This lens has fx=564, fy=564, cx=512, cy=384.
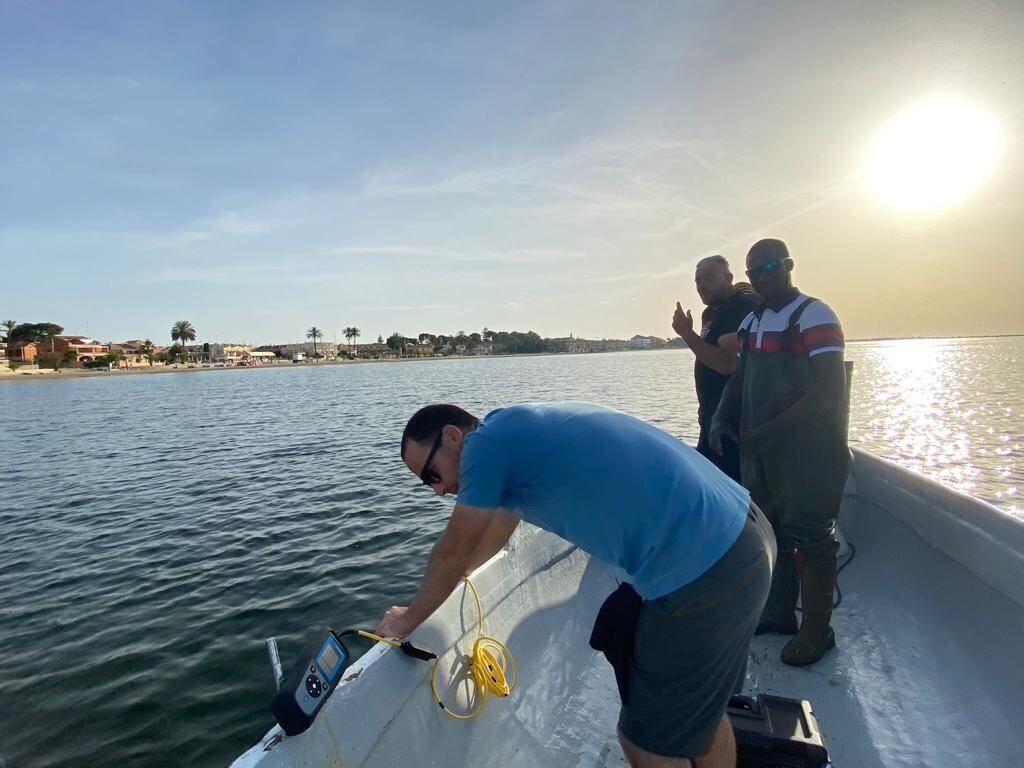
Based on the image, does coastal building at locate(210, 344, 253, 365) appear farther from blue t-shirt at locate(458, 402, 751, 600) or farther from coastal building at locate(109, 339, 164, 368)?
blue t-shirt at locate(458, 402, 751, 600)

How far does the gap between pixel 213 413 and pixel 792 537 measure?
106 ft

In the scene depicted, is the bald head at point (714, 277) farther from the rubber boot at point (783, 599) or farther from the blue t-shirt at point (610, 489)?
the blue t-shirt at point (610, 489)

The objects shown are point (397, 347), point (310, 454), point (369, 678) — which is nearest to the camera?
point (369, 678)

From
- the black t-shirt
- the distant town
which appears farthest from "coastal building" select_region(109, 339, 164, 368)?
the black t-shirt

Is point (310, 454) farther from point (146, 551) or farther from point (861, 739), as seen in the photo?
point (861, 739)

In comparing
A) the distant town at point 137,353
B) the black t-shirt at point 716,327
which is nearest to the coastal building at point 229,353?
the distant town at point 137,353

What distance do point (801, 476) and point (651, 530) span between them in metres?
1.90

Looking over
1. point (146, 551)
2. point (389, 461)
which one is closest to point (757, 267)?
point (146, 551)

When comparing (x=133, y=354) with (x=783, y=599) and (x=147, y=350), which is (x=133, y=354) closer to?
(x=147, y=350)

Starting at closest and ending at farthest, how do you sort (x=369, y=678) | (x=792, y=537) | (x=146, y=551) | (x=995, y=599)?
1. (x=369, y=678)
2. (x=995, y=599)
3. (x=792, y=537)
4. (x=146, y=551)

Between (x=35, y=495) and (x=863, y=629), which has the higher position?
(x=863, y=629)

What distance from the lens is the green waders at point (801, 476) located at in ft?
9.97

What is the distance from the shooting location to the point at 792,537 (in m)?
3.25

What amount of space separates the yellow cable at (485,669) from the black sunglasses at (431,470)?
47.9 inches
